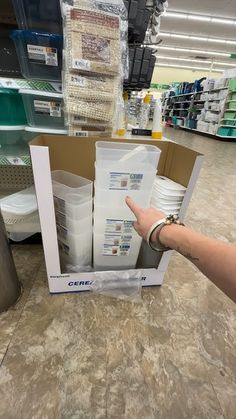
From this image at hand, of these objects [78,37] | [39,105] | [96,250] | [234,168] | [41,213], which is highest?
[78,37]

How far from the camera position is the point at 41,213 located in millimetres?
764

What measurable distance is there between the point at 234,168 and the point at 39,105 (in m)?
3.42

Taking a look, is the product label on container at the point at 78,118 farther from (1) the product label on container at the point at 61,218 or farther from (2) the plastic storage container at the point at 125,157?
(1) the product label on container at the point at 61,218

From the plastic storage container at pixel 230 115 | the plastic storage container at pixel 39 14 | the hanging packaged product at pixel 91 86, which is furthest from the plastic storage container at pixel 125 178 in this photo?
the plastic storage container at pixel 230 115

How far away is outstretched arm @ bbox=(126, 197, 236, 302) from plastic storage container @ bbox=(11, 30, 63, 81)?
0.73 metres

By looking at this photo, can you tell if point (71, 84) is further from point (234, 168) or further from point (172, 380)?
point (234, 168)

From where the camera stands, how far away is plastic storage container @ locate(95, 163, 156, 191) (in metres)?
0.76

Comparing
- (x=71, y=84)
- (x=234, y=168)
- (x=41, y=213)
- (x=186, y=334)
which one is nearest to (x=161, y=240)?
(x=41, y=213)

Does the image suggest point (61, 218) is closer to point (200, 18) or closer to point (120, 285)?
point (120, 285)

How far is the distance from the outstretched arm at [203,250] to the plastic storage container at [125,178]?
0.67 feet

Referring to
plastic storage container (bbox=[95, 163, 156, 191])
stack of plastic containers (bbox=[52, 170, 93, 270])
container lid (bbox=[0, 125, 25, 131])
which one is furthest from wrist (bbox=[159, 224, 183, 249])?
container lid (bbox=[0, 125, 25, 131])

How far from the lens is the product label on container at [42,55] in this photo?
32.7 inches

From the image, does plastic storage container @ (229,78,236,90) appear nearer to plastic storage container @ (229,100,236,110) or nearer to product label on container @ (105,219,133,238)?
plastic storage container @ (229,100,236,110)

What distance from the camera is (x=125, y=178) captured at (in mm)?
775
